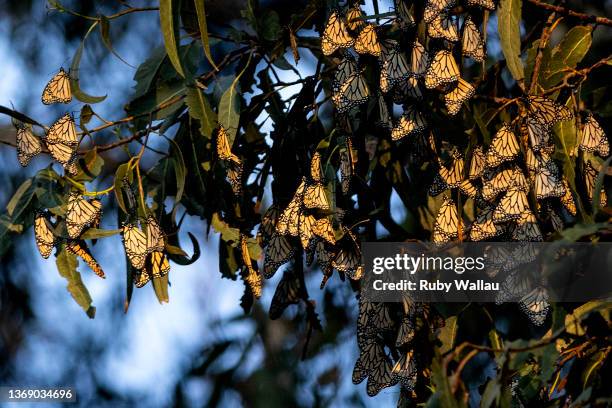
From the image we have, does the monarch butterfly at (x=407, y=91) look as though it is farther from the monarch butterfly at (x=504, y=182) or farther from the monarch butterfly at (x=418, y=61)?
the monarch butterfly at (x=504, y=182)

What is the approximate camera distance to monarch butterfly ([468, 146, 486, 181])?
1.22 m

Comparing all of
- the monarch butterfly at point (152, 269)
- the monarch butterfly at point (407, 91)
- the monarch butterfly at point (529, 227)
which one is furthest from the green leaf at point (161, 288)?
the monarch butterfly at point (529, 227)

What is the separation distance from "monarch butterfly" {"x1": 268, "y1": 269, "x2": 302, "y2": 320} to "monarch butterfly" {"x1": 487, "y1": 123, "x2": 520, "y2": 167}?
42cm

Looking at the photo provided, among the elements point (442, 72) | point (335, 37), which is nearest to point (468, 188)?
point (442, 72)

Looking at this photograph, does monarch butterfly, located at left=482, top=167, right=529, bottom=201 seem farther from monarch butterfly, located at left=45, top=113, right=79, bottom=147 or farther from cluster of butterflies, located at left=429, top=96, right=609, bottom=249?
monarch butterfly, located at left=45, top=113, right=79, bottom=147

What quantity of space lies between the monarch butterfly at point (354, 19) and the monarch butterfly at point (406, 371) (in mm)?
386

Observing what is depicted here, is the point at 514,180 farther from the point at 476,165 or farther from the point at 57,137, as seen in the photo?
the point at 57,137

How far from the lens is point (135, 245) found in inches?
50.8

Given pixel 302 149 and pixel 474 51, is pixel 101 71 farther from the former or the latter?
pixel 474 51

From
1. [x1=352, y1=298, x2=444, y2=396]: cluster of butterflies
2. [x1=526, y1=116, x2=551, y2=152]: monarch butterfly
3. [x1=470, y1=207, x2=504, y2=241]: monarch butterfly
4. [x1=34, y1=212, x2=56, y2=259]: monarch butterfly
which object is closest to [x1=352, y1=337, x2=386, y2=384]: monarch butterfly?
[x1=352, y1=298, x2=444, y2=396]: cluster of butterflies

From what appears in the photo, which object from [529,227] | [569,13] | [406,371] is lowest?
[406,371]

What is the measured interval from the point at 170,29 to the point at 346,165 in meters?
0.26

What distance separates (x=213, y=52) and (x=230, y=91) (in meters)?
0.55

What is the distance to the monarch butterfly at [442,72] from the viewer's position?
3.96ft
